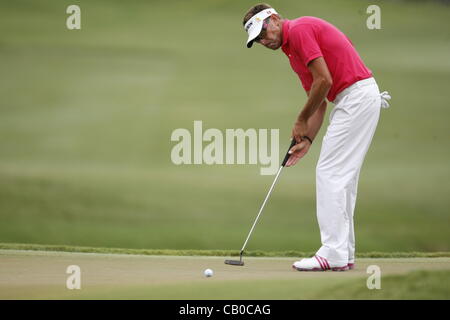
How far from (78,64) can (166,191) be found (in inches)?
52.8

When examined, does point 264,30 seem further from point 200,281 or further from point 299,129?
point 200,281

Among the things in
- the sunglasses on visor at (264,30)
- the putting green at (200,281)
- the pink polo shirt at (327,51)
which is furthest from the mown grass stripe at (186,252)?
the sunglasses on visor at (264,30)

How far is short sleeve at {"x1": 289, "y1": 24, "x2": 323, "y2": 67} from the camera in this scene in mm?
3784

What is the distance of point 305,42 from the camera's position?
3801mm

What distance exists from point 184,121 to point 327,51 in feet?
7.55

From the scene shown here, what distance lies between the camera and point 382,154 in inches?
241

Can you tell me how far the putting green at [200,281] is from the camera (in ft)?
10.8

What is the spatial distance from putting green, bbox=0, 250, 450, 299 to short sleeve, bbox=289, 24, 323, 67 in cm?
106

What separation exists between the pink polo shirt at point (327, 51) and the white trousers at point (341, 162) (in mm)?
51

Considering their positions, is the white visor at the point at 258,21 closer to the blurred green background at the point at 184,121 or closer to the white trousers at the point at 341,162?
the white trousers at the point at 341,162

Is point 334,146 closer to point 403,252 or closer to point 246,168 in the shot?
point 403,252

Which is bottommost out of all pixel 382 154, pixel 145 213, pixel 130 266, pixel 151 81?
pixel 130 266

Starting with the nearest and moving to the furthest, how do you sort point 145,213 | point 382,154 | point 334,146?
point 334,146 → point 145,213 → point 382,154

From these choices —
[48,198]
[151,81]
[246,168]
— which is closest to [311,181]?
[246,168]
